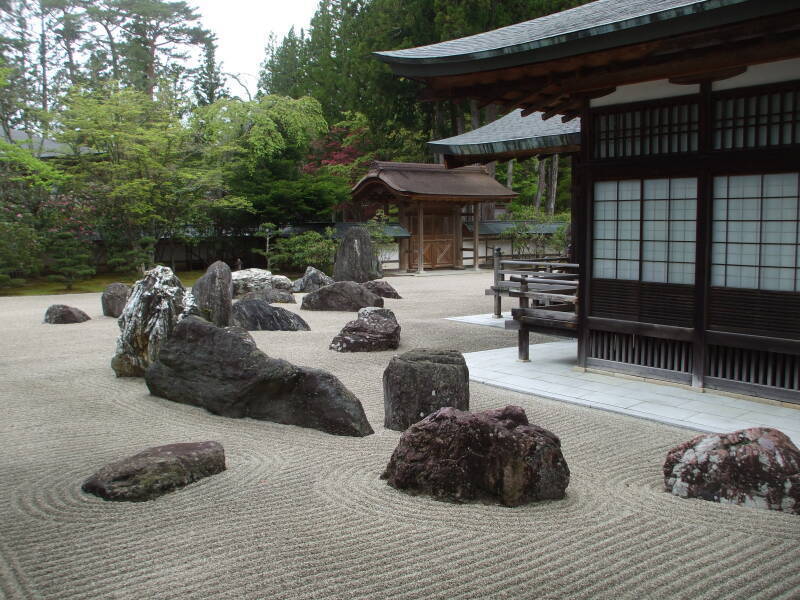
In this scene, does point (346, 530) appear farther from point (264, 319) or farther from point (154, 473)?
point (264, 319)

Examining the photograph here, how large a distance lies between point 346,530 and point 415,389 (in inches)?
86.5

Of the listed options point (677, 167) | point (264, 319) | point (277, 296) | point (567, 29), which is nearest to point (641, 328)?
point (677, 167)

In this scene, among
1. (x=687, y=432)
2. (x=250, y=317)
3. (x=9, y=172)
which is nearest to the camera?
(x=687, y=432)

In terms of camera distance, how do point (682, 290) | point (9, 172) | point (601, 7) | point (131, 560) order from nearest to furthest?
point (131, 560)
point (682, 290)
point (601, 7)
point (9, 172)

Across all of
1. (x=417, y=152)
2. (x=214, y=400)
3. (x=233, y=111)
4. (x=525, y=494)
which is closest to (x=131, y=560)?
(x=525, y=494)

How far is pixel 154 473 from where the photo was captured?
14.1 ft

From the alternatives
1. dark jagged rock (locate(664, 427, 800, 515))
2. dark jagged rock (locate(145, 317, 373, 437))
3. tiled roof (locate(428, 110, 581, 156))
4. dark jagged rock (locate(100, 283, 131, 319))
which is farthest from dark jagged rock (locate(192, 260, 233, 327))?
dark jagged rock (locate(664, 427, 800, 515))

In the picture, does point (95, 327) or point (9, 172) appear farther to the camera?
point (9, 172)

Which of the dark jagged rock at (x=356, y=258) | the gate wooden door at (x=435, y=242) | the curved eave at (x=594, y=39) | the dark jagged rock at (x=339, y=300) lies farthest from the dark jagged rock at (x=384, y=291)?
the curved eave at (x=594, y=39)

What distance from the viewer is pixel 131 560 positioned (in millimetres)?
3377

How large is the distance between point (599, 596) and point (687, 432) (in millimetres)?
3087

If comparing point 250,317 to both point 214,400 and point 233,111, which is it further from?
point 233,111

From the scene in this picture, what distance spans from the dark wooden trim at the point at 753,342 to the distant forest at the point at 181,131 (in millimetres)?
10744

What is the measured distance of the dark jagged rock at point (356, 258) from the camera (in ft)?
65.6
